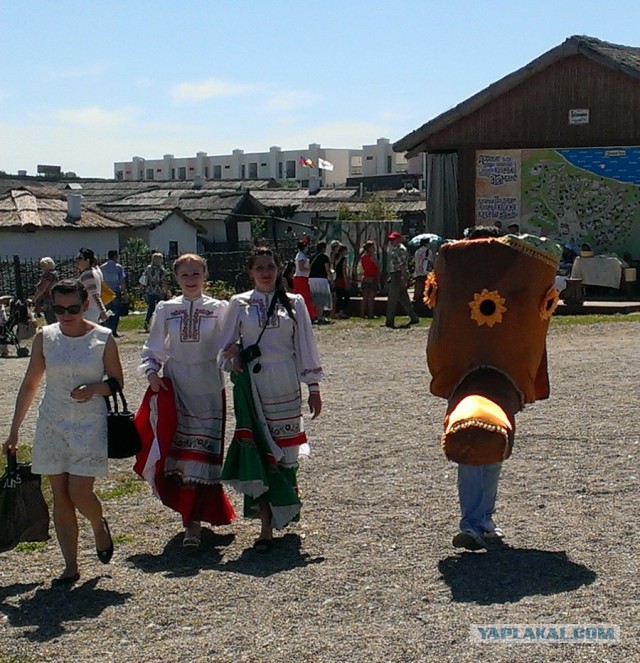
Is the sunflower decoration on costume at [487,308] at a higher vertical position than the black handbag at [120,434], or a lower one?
higher

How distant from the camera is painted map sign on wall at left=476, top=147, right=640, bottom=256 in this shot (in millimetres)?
22328

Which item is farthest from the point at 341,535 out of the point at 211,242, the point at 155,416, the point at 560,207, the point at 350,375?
the point at 211,242

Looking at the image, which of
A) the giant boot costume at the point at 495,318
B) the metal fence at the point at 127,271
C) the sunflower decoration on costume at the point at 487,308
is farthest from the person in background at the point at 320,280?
the sunflower decoration on costume at the point at 487,308

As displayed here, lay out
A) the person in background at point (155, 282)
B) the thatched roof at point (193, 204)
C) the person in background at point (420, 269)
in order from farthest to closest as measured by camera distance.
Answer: the thatched roof at point (193, 204), the person in background at point (420, 269), the person in background at point (155, 282)

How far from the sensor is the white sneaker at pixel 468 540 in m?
6.41

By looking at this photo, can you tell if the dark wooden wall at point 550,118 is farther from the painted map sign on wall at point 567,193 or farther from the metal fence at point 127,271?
the metal fence at point 127,271

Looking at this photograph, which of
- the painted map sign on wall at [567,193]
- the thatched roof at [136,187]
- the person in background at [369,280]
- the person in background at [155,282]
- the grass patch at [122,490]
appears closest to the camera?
the grass patch at [122,490]

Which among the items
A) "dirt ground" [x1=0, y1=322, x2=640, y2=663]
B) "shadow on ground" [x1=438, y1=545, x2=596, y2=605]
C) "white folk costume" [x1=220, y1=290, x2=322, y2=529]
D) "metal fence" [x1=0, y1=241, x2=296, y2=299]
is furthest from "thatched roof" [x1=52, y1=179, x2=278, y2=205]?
"shadow on ground" [x1=438, y1=545, x2=596, y2=605]

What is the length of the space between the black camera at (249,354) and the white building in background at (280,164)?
288 feet

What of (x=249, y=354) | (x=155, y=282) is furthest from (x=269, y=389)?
(x=155, y=282)

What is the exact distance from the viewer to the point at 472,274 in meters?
6.56

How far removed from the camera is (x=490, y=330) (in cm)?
652

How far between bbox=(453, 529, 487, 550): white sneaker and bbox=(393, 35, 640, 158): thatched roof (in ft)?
55.3

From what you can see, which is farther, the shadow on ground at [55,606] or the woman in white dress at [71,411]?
the woman in white dress at [71,411]
